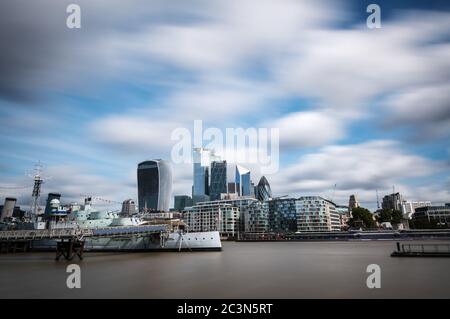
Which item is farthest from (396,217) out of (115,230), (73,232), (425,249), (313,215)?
(73,232)

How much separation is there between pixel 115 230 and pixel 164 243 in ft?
41.4

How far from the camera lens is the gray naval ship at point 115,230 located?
68.9m

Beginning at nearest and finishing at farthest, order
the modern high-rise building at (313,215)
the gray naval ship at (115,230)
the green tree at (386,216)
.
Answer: the gray naval ship at (115,230) → the modern high-rise building at (313,215) → the green tree at (386,216)

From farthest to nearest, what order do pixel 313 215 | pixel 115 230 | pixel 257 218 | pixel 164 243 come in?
1. pixel 257 218
2. pixel 313 215
3. pixel 164 243
4. pixel 115 230

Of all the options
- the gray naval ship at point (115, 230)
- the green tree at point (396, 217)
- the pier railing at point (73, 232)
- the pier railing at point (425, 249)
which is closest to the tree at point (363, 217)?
the green tree at point (396, 217)

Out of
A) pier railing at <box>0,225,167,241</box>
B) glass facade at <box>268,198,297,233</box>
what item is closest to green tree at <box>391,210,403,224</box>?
glass facade at <box>268,198,297,233</box>

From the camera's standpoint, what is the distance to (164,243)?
71.8 metres

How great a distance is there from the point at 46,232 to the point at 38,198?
43.4 meters

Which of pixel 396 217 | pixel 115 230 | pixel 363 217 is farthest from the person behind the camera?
pixel 396 217

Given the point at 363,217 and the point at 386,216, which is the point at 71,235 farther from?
the point at 386,216

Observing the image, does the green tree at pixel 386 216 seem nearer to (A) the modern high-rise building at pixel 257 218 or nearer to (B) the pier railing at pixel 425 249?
(A) the modern high-rise building at pixel 257 218
